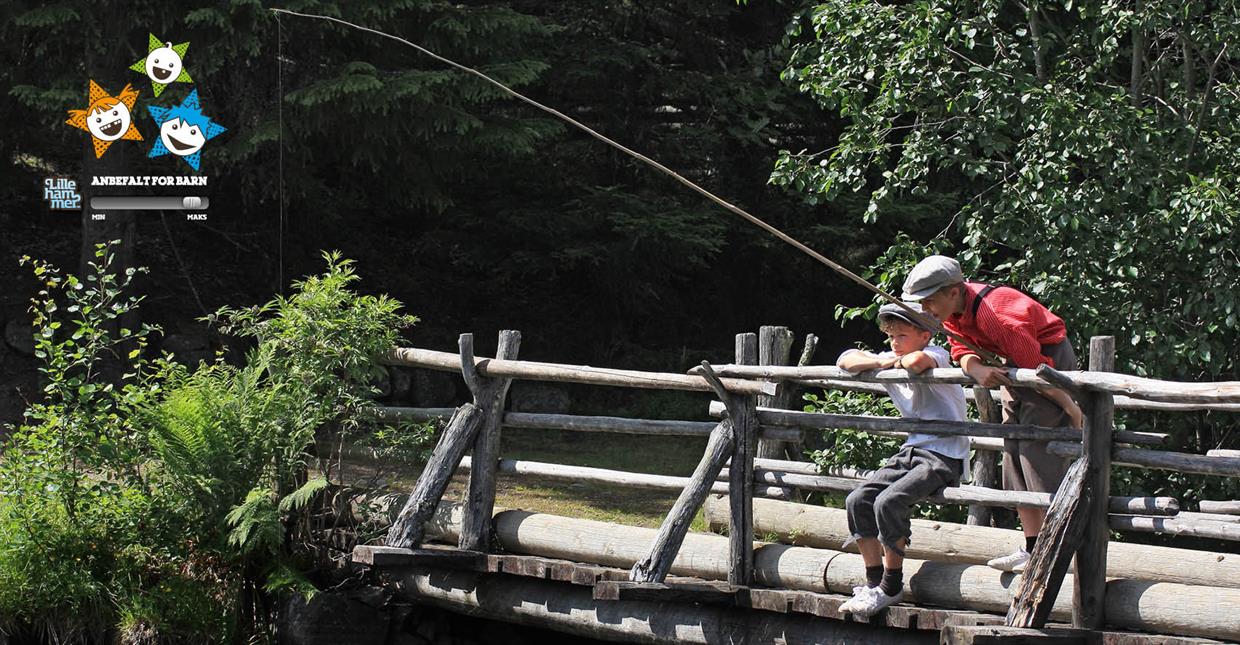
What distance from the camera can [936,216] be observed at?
1520cm

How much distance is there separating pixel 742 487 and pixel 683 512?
0.30 metres

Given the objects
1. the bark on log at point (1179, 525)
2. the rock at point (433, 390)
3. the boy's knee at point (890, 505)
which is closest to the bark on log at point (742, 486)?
the boy's knee at point (890, 505)

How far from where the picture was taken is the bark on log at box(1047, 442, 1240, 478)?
17.5 ft

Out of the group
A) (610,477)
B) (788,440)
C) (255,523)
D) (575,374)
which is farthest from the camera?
(255,523)

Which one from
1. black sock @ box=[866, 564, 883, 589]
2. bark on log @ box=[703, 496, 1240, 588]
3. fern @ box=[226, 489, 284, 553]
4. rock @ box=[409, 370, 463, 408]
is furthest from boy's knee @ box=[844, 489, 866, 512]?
rock @ box=[409, 370, 463, 408]

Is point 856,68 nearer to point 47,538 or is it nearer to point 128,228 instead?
point 47,538

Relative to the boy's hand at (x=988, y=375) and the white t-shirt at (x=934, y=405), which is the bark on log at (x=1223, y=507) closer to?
the white t-shirt at (x=934, y=405)

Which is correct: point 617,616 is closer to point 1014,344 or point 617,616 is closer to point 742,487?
point 742,487

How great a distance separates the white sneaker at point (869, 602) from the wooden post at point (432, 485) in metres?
2.53

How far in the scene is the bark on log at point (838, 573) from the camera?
542cm

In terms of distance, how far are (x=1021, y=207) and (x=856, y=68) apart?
5.00 feet

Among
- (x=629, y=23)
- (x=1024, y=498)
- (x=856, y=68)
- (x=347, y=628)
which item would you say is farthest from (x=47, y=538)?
(x=629, y=23)

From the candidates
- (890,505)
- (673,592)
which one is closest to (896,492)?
(890,505)

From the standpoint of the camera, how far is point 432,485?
764cm
